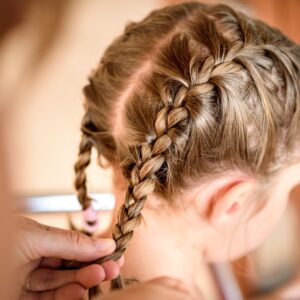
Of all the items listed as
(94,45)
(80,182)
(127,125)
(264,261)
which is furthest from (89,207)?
(94,45)

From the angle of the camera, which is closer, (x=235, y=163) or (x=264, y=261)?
(x=235, y=163)

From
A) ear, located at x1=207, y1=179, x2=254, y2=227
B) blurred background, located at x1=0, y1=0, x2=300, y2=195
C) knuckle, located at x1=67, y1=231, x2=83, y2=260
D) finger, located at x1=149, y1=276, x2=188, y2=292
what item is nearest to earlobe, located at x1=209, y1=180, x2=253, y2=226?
ear, located at x1=207, y1=179, x2=254, y2=227

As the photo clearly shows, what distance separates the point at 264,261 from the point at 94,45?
91 centimetres

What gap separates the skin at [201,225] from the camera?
72 centimetres

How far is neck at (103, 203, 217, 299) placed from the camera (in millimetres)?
693

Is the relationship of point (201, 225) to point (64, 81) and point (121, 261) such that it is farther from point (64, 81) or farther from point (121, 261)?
point (64, 81)

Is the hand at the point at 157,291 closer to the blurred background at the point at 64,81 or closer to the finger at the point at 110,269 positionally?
the finger at the point at 110,269

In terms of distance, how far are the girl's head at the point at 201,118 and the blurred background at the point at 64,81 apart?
0.16m

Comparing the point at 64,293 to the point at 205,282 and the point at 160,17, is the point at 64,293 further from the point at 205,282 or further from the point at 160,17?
the point at 160,17

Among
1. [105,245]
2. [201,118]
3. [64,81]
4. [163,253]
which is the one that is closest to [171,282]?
[163,253]

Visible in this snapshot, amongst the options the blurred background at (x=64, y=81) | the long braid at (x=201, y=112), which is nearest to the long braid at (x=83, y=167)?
the blurred background at (x=64, y=81)

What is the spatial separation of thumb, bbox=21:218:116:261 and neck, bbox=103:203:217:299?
45mm

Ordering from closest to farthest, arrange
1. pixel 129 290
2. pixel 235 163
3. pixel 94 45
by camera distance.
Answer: pixel 129 290
pixel 235 163
pixel 94 45

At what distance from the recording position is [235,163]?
0.73 m
